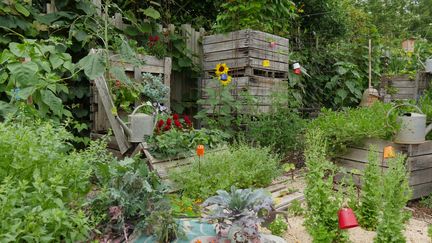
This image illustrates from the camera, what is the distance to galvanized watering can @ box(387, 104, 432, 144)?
121 inches

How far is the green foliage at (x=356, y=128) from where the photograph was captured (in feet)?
10.4

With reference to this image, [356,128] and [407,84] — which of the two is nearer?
[356,128]

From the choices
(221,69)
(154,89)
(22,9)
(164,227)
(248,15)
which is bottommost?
(164,227)

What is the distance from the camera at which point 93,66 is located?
3.10 meters

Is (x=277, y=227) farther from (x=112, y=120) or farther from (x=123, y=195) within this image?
(x=112, y=120)

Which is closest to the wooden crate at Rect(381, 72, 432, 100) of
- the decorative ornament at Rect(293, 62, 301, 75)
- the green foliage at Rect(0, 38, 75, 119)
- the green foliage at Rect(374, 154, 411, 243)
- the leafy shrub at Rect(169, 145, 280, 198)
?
the decorative ornament at Rect(293, 62, 301, 75)

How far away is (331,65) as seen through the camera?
21.0ft

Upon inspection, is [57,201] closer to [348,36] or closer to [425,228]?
[425,228]

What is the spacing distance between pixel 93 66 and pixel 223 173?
1.37 m

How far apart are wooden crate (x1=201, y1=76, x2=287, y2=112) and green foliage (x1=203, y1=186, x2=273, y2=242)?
2.29m

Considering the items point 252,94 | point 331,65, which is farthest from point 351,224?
point 331,65

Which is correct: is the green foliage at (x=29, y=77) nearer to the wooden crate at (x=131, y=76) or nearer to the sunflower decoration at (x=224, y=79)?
the wooden crate at (x=131, y=76)

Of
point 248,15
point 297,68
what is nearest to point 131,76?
point 248,15

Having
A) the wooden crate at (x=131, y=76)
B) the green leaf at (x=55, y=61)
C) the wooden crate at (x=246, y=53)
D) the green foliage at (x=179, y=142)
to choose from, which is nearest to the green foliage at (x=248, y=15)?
the wooden crate at (x=246, y=53)
